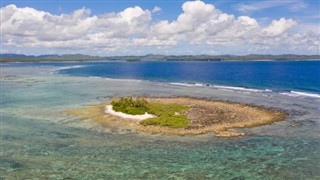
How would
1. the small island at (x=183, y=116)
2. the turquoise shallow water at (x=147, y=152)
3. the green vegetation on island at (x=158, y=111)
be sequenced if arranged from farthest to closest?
the green vegetation on island at (x=158, y=111) → the small island at (x=183, y=116) → the turquoise shallow water at (x=147, y=152)

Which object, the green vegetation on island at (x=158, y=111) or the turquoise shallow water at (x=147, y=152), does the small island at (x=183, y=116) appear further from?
the turquoise shallow water at (x=147, y=152)

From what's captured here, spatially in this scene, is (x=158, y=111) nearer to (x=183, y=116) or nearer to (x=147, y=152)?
(x=183, y=116)

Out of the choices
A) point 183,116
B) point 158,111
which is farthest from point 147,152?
point 158,111

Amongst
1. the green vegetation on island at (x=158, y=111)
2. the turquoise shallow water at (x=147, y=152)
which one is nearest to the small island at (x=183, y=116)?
the green vegetation on island at (x=158, y=111)

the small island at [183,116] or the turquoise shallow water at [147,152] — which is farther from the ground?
the small island at [183,116]

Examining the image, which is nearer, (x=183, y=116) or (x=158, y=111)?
(x=183, y=116)

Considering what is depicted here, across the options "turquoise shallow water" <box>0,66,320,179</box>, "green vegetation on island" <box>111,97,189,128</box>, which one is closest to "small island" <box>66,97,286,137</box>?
"green vegetation on island" <box>111,97,189,128</box>

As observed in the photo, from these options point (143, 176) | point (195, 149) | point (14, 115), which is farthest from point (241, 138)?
point (14, 115)

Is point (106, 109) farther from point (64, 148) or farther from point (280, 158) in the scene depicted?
point (280, 158)
